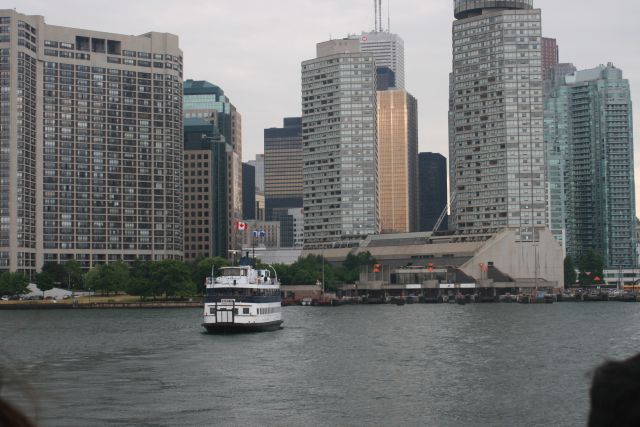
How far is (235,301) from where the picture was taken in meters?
134

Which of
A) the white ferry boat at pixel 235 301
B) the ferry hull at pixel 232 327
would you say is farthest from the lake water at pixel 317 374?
the white ferry boat at pixel 235 301

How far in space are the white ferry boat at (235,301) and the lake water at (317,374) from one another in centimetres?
228

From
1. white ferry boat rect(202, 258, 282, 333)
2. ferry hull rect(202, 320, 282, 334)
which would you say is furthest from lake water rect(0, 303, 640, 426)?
white ferry boat rect(202, 258, 282, 333)

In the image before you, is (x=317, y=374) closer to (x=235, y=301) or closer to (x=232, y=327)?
(x=232, y=327)

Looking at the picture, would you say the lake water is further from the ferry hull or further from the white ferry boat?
the white ferry boat

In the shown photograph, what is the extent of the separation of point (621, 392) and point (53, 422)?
5616cm

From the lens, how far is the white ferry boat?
5186 inches

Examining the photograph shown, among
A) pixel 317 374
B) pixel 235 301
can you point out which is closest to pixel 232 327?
pixel 235 301

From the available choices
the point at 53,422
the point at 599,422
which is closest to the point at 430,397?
the point at 53,422

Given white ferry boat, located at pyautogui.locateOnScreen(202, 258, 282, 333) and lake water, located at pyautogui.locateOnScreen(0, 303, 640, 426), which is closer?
lake water, located at pyautogui.locateOnScreen(0, 303, 640, 426)

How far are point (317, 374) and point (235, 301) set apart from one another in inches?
1952

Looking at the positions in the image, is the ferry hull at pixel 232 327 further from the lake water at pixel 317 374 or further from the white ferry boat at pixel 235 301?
the lake water at pixel 317 374

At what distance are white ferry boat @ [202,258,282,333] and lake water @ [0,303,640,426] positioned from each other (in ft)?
7.49

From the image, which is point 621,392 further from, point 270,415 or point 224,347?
point 224,347
